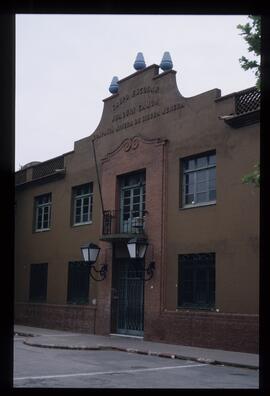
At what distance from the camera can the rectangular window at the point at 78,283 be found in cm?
2169

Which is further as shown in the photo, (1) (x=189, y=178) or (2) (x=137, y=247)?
(2) (x=137, y=247)

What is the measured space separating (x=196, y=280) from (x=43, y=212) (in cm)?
1113

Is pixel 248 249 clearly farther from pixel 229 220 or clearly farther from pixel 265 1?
pixel 265 1

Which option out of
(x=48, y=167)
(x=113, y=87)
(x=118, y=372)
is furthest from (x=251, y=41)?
(x=48, y=167)

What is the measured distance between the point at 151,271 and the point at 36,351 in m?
4.74

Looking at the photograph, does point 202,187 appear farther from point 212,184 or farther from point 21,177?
point 21,177

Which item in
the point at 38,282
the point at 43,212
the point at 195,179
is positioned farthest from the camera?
the point at 43,212

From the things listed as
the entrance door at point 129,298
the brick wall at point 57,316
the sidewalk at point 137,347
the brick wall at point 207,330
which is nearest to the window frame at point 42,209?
the brick wall at point 57,316

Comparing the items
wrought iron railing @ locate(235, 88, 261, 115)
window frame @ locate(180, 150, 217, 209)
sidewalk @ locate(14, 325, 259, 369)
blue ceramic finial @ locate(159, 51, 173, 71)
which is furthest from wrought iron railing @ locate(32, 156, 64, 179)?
wrought iron railing @ locate(235, 88, 261, 115)

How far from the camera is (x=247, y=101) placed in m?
15.6

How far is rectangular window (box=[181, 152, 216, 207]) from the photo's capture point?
1661 centimetres

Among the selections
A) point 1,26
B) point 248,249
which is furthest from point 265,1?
point 248,249

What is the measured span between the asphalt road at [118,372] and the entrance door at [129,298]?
4030mm

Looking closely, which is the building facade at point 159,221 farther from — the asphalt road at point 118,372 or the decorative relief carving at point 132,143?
the asphalt road at point 118,372
